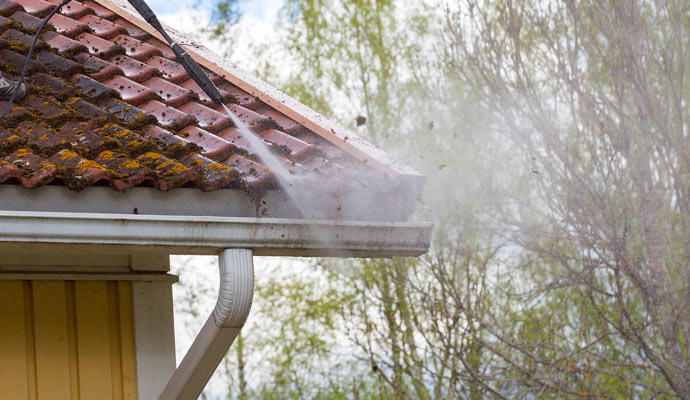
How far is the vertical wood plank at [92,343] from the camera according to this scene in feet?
8.53

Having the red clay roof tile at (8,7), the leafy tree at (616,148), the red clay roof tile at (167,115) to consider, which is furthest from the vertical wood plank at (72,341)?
the leafy tree at (616,148)

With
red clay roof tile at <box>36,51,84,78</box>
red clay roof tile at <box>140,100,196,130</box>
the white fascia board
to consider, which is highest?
red clay roof tile at <box>36,51,84,78</box>

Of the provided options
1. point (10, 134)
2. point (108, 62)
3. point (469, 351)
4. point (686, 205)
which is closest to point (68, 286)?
point (10, 134)

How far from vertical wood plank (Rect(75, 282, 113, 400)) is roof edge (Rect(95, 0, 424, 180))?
0.95 metres

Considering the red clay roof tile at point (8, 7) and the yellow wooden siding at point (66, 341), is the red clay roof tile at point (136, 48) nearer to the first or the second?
the red clay roof tile at point (8, 7)

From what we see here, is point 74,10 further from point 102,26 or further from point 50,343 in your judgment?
point 50,343

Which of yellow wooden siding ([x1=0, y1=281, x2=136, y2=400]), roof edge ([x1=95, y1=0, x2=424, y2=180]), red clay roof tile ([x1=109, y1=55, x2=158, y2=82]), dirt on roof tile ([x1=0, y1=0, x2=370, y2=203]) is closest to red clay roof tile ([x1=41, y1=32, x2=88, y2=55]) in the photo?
dirt on roof tile ([x1=0, y1=0, x2=370, y2=203])

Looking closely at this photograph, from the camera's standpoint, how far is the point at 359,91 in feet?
34.7

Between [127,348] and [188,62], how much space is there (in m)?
1.02

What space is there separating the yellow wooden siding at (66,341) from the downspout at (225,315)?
13.0 inches

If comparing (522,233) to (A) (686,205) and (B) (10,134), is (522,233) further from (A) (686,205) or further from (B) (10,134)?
(B) (10,134)

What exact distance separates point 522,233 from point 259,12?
621 centimetres

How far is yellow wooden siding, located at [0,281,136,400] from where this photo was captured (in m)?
2.51

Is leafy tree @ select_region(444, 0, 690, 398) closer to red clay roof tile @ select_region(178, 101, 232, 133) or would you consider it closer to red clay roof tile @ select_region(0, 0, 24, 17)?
red clay roof tile @ select_region(178, 101, 232, 133)
